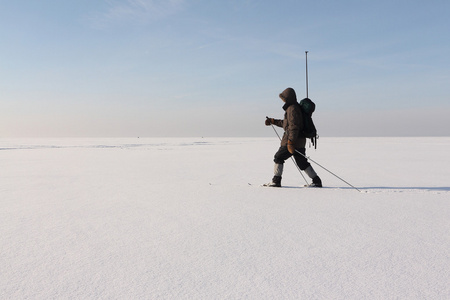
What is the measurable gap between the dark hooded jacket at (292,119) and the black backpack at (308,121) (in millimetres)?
72

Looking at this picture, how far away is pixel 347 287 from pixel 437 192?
3880 millimetres

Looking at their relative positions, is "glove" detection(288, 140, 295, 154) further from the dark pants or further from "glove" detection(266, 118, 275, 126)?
"glove" detection(266, 118, 275, 126)

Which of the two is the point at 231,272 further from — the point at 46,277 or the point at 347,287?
the point at 46,277

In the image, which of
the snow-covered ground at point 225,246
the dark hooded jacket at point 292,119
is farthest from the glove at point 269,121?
the snow-covered ground at point 225,246

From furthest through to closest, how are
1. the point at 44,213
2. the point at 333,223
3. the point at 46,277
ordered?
the point at 44,213 < the point at 333,223 < the point at 46,277

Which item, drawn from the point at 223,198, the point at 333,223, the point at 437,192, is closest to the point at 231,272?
the point at 333,223

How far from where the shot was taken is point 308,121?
5289mm

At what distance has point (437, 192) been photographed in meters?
4.69

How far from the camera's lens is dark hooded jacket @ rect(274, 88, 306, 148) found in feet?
16.9

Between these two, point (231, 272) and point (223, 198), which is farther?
point (223, 198)

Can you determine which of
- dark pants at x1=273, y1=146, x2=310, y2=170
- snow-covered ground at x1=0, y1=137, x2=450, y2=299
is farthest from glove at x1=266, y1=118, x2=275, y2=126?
snow-covered ground at x1=0, y1=137, x2=450, y2=299

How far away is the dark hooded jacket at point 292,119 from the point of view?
16.9ft

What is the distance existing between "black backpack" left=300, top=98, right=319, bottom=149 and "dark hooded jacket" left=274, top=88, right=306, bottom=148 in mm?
72

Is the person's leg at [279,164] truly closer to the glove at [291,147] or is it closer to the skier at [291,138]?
the skier at [291,138]
